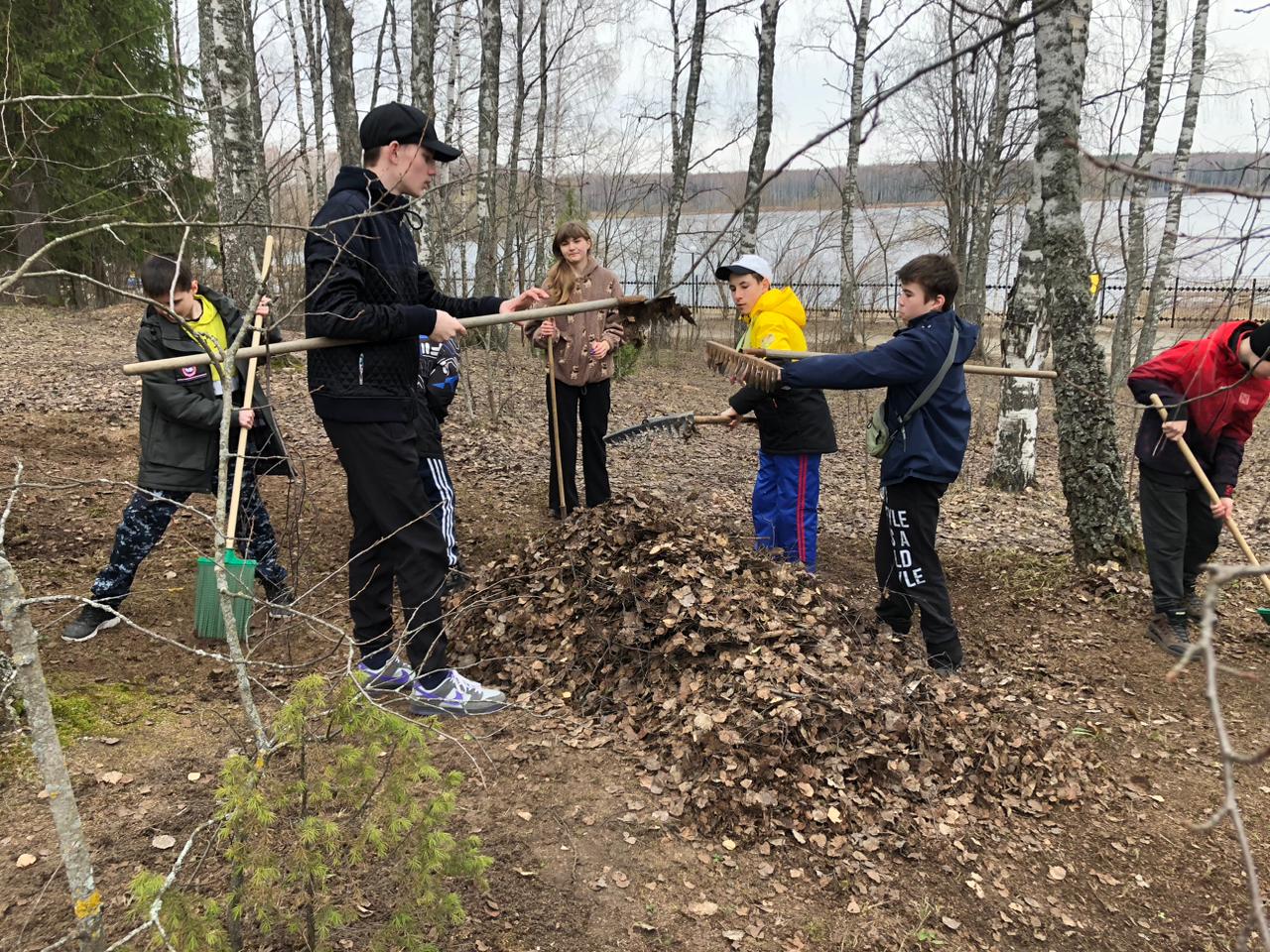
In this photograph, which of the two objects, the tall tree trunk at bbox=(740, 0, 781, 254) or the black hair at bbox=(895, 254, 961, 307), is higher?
the tall tree trunk at bbox=(740, 0, 781, 254)

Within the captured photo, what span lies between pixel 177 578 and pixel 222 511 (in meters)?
3.34

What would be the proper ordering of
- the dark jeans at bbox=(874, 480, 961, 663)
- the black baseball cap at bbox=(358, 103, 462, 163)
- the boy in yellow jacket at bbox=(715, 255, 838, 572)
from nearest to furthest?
the black baseball cap at bbox=(358, 103, 462, 163) → the dark jeans at bbox=(874, 480, 961, 663) → the boy in yellow jacket at bbox=(715, 255, 838, 572)

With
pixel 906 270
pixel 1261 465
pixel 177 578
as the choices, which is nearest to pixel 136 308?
pixel 177 578

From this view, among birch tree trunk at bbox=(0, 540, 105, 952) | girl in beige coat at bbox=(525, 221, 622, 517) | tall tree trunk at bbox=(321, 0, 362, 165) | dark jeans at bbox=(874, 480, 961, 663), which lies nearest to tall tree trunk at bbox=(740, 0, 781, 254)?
tall tree trunk at bbox=(321, 0, 362, 165)

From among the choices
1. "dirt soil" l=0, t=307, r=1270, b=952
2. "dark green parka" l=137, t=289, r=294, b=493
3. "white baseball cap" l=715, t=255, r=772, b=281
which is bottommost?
"dirt soil" l=0, t=307, r=1270, b=952

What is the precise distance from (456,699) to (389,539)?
0.69m

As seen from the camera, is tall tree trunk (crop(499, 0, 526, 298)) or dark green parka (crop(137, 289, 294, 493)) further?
tall tree trunk (crop(499, 0, 526, 298))

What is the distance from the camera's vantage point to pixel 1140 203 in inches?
445

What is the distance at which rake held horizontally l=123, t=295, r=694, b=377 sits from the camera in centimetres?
290

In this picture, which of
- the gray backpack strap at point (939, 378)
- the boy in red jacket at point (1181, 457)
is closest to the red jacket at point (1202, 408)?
the boy in red jacket at point (1181, 457)

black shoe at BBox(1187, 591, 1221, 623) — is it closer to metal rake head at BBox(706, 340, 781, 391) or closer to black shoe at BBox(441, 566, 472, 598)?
metal rake head at BBox(706, 340, 781, 391)

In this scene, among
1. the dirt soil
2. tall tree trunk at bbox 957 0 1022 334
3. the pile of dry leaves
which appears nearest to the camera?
the dirt soil

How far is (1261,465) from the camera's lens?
9.79m

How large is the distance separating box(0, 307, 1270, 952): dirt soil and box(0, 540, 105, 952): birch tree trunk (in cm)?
22
